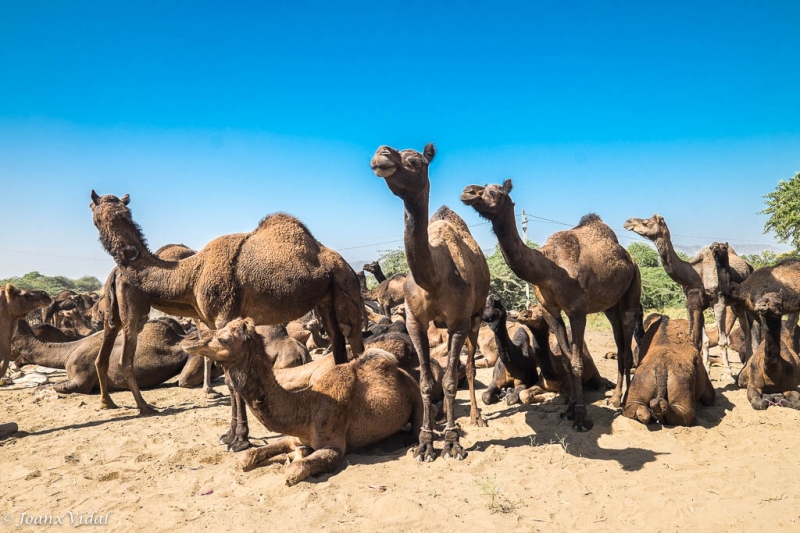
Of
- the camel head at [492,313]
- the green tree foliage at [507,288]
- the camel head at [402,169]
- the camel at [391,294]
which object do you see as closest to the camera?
the camel head at [402,169]

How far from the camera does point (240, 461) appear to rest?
522 cm

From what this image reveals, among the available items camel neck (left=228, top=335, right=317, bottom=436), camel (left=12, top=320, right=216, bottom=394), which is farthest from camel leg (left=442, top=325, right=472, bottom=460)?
camel (left=12, top=320, right=216, bottom=394)

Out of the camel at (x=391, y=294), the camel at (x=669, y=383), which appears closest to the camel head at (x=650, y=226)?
the camel at (x=669, y=383)

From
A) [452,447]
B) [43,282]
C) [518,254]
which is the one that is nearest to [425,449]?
[452,447]

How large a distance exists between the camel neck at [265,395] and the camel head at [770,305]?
18.9 ft

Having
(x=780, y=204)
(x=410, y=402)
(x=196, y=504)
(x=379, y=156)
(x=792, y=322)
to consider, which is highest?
(x=780, y=204)

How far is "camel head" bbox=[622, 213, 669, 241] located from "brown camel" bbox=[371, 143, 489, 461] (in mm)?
4975

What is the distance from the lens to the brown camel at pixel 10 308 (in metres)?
7.63

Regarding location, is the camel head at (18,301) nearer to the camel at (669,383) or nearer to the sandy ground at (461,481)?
the sandy ground at (461,481)

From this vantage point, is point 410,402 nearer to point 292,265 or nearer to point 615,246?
point 292,265

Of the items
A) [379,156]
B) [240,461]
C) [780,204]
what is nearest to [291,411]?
[240,461]

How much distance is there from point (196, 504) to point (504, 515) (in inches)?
109

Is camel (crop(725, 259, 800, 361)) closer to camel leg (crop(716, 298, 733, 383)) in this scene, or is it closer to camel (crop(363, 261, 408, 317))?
camel leg (crop(716, 298, 733, 383))

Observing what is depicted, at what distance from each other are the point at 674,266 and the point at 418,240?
7.26 m
